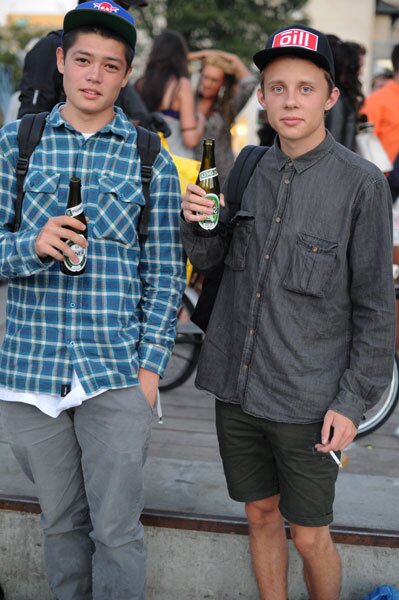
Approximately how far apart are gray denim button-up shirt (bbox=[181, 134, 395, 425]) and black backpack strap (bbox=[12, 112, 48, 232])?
21.2 inches

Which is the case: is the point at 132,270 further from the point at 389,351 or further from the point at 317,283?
the point at 389,351

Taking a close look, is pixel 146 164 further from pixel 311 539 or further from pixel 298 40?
pixel 311 539

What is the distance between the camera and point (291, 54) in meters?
2.51

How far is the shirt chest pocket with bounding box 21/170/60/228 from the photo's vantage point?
2.59 meters

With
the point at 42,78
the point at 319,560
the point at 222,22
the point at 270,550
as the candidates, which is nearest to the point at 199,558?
the point at 270,550

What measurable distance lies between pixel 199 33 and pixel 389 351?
25252 millimetres

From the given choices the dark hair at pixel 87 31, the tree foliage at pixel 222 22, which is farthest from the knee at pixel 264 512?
the tree foliage at pixel 222 22

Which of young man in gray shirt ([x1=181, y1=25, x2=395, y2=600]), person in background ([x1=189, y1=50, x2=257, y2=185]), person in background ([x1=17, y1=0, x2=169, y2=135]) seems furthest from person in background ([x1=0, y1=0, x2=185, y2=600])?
person in background ([x1=189, y1=50, x2=257, y2=185])

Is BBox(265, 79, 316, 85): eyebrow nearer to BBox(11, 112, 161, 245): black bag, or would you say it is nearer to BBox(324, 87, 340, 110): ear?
BBox(324, 87, 340, 110): ear

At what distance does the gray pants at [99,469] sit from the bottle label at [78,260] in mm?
434

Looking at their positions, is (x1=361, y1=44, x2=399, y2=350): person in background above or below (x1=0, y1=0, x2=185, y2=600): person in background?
above

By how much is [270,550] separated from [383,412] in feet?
6.23

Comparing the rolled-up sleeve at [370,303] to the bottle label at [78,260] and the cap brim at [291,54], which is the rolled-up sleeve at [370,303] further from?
the bottle label at [78,260]

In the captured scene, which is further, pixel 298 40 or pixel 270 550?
pixel 270 550
